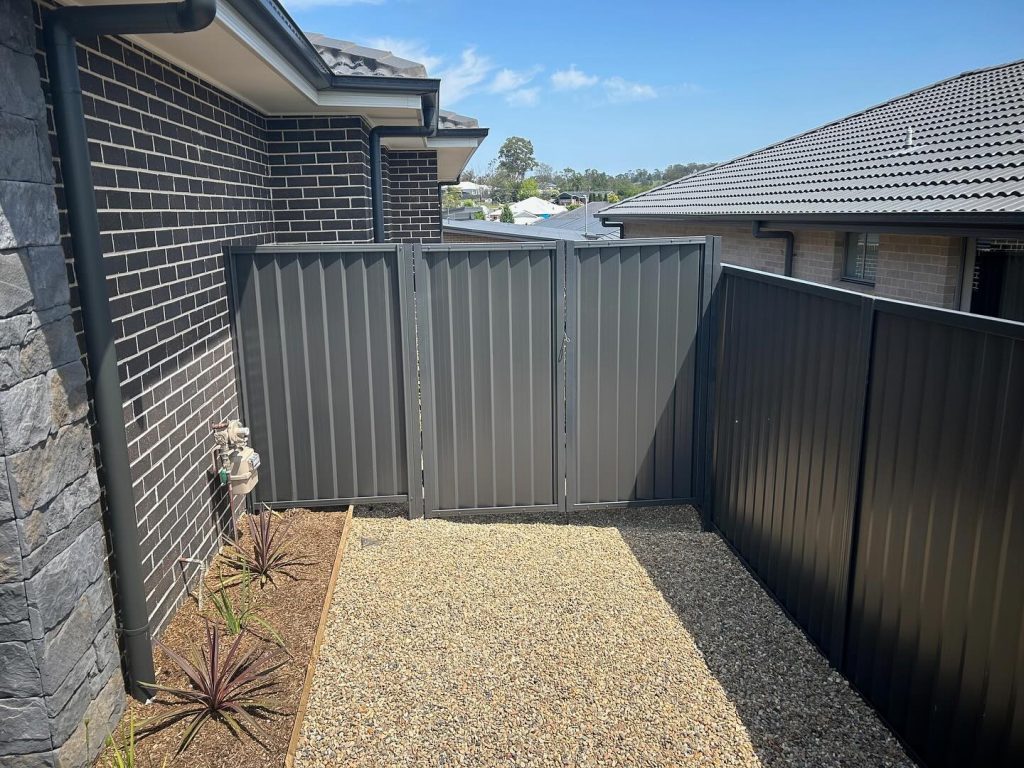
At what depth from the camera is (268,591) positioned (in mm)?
4227

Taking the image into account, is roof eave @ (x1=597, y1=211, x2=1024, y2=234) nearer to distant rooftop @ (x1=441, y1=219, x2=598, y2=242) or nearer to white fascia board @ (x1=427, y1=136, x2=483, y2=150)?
white fascia board @ (x1=427, y1=136, x2=483, y2=150)

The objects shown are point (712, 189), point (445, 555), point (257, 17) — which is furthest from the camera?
point (712, 189)

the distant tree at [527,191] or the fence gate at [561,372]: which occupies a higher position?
the distant tree at [527,191]

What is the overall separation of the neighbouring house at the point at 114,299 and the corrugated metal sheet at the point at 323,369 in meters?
0.23

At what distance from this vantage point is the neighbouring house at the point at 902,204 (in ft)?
A: 20.1

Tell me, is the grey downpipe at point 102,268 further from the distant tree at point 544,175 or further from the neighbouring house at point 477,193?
the distant tree at point 544,175

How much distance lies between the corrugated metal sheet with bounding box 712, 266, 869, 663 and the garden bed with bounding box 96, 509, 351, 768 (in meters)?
2.60

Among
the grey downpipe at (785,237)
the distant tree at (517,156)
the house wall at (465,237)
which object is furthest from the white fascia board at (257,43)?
the distant tree at (517,156)

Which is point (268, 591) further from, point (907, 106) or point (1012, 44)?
point (1012, 44)

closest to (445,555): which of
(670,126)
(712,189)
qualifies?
(712,189)

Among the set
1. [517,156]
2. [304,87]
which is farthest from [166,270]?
[517,156]

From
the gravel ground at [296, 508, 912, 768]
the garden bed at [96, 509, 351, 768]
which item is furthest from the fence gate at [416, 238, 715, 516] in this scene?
the garden bed at [96, 509, 351, 768]

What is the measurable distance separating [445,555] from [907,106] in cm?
1130

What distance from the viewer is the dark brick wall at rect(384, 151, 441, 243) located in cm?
1004
